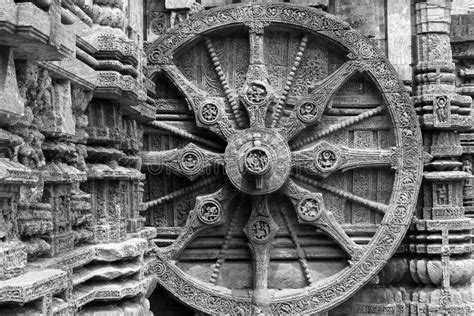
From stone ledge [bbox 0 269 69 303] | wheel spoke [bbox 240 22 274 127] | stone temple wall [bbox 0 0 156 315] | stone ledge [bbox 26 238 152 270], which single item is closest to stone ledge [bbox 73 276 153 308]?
stone temple wall [bbox 0 0 156 315]

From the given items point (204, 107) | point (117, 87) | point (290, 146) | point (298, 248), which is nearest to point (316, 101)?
point (290, 146)

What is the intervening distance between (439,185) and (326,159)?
4.80 ft

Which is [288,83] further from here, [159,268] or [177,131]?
[159,268]

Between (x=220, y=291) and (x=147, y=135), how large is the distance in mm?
1966

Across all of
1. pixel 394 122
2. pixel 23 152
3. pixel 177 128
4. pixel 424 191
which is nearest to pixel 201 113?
pixel 177 128

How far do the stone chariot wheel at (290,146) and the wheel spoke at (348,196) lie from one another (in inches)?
0.5

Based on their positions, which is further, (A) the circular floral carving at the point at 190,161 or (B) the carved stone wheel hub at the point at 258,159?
(A) the circular floral carving at the point at 190,161

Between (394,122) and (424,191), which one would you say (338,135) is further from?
(424,191)

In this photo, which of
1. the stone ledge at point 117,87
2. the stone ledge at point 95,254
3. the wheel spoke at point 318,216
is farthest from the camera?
the wheel spoke at point 318,216

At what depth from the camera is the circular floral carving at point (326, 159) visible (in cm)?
891

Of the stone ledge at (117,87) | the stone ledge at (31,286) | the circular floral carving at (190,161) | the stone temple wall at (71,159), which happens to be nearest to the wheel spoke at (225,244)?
the circular floral carving at (190,161)

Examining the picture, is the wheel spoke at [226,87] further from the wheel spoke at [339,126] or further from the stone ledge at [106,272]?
the stone ledge at [106,272]

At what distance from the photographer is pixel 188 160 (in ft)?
29.2

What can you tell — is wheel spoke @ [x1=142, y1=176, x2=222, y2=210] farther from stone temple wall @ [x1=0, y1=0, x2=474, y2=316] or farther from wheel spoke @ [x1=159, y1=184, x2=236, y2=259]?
wheel spoke @ [x1=159, y1=184, x2=236, y2=259]
